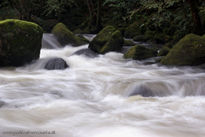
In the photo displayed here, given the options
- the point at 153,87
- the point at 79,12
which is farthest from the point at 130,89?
the point at 79,12

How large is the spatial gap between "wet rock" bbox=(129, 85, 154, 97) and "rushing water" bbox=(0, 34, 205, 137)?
0.02m

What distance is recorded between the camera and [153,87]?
5113 millimetres

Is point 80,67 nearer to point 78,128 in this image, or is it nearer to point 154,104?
point 154,104

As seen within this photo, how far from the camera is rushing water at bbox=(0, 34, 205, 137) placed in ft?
10.1

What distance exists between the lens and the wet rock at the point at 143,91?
4824mm

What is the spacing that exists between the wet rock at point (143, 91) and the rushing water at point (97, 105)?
0.07 ft

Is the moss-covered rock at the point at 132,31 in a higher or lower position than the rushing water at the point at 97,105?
higher

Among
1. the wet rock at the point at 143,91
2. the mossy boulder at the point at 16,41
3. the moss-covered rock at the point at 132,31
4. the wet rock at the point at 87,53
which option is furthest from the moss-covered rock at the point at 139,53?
the moss-covered rock at the point at 132,31

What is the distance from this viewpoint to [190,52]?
7.55 metres

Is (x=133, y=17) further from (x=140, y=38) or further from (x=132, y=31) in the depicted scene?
(x=140, y=38)

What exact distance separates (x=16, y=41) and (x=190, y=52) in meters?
5.41

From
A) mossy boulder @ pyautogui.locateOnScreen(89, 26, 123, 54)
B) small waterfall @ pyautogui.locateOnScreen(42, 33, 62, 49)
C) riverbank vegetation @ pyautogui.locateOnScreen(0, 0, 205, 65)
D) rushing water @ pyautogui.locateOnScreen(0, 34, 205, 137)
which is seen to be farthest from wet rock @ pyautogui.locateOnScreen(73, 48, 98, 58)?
rushing water @ pyautogui.locateOnScreen(0, 34, 205, 137)

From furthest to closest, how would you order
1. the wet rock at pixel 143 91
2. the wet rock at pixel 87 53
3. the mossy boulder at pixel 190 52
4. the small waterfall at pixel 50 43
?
1. the small waterfall at pixel 50 43
2. the wet rock at pixel 87 53
3. the mossy boulder at pixel 190 52
4. the wet rock at pixel 143 91

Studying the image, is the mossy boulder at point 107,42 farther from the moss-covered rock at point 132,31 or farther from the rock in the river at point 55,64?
the moss-covered rock at point 132,31
